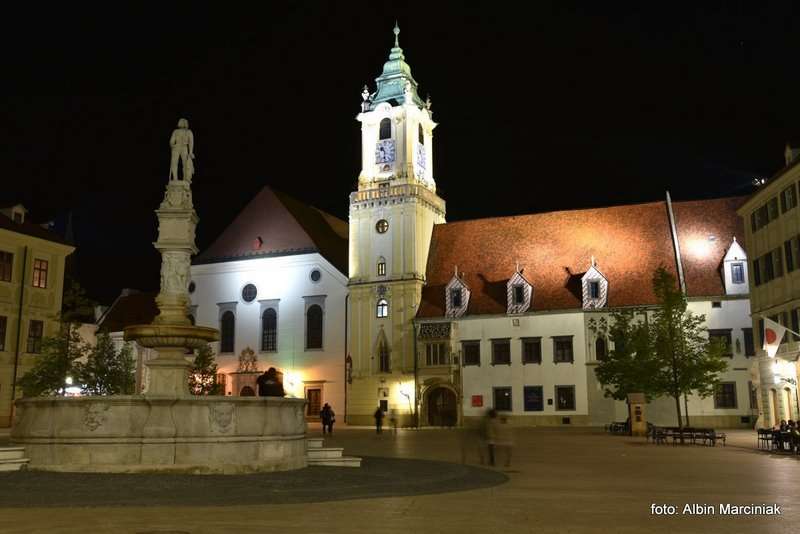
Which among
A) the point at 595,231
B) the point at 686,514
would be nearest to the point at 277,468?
the point at 686,514

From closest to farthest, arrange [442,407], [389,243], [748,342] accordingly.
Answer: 1. [748,342]
2. [442,407]
3. [389,243]

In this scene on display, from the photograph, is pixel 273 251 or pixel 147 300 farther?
pixel 147 300

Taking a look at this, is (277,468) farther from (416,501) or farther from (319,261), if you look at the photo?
(319,261)

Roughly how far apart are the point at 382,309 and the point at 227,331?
12.7 metres

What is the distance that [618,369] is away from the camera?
4231cm

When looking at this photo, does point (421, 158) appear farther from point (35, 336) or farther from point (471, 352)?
point (35, 336)

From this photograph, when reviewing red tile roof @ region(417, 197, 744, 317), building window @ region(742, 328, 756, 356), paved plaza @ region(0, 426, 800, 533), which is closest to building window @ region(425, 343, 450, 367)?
red tile roof @ region(417, 197, 744, 317)

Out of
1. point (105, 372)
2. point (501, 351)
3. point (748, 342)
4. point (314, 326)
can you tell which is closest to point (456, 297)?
point (501, 351)

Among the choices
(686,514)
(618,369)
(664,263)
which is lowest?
(686,514)

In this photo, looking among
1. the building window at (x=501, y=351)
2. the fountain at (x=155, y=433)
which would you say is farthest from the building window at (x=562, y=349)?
the fountain at (x=155, y=433)

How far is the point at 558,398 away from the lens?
51938 millimetres

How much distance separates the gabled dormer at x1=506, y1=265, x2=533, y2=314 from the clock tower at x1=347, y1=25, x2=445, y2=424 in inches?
253

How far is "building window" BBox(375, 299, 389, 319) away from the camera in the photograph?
5734 centimetres

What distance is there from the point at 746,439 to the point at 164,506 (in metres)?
29.4
